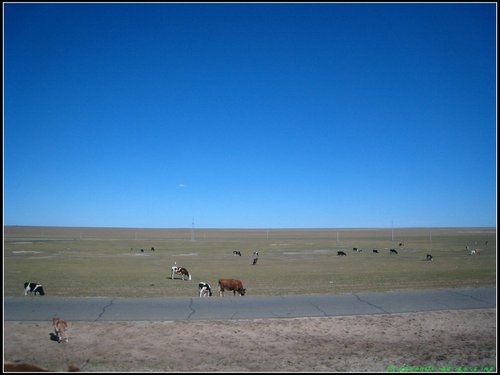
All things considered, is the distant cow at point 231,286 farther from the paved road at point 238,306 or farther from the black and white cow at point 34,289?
the black and white cow at point 34,289

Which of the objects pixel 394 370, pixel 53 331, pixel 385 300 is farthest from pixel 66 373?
pixel 385 300

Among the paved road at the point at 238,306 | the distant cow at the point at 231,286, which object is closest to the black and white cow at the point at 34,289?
the paved road at the point at 238,306

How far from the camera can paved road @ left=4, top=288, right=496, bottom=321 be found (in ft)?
41.3

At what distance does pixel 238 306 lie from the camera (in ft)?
46.7

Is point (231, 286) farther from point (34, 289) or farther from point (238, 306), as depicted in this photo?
point (34, 289)

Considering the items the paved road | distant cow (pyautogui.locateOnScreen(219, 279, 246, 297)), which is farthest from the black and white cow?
distant cow (pyautogui.locateOnScreen(219, 279, 246, 297))

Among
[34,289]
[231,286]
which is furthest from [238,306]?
[34,289]

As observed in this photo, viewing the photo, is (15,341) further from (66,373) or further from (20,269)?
(20,269)

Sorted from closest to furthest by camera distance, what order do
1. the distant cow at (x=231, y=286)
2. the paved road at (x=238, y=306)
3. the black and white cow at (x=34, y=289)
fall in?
1. the paved road at (x=238, y=306)
2. the black and white cow at (x=34, y=289)
3. the distant cow at (x=231, y=286)

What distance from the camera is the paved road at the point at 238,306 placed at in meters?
12.6

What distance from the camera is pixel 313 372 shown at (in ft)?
27.5

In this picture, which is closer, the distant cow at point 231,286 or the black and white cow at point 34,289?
the black and white cow at point 34,289

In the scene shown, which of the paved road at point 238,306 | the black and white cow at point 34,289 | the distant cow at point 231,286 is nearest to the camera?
the paved road at point 238,306

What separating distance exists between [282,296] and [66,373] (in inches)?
386
